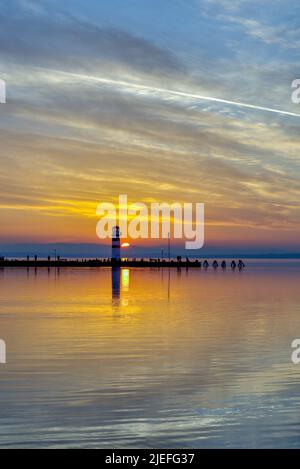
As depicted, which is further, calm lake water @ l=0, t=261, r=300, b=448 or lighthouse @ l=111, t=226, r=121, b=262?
lighthouse @ l=111, t=226, r=121, b=262

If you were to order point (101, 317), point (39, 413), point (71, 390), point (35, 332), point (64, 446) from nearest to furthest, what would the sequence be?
1. point (64, 446)
2. point (39, 413)
3. point (71, 390)
4. point (35, 332)
5. point (101, 317)

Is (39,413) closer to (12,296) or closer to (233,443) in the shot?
(233,443)

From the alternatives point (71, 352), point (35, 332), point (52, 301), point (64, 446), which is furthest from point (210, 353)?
point (52, 301)

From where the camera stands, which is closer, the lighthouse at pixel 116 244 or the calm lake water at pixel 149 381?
the calm lake water at pixel 149 381

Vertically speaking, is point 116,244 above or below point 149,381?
above

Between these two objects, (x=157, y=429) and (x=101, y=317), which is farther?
(x=101, y=317)

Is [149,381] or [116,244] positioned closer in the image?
[149,381]

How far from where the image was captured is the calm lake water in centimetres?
964

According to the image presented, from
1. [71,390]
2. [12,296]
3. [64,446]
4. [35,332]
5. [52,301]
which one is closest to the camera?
[64,446]

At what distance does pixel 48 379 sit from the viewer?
1362 centimetres

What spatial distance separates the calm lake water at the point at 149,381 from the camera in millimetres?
9641

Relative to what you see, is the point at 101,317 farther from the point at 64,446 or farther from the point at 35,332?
the point at 64,446

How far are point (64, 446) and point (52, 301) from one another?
26.3 m

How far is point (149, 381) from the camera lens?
13492mm
